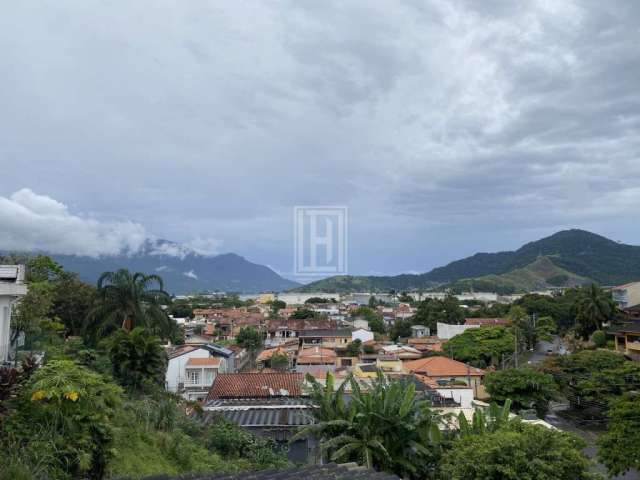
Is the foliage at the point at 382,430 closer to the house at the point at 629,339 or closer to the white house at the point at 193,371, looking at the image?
the white house at the point at 193,371

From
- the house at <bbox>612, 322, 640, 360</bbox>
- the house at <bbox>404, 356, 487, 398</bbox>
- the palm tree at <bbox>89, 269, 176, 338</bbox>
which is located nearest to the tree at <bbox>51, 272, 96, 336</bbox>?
the palm tree at <bbox>89, 269, 176, 338</bbox>

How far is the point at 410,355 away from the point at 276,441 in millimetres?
27669

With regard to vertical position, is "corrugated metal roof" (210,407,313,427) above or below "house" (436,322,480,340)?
above

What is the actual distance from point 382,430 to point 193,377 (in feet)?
71.3

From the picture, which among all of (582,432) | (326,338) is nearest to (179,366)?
(326,338)

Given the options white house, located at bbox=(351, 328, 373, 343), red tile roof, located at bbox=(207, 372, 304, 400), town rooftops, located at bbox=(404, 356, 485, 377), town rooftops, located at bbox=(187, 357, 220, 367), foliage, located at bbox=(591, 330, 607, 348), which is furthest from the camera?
white house, located at bbox=(351, 328, 373, 343)

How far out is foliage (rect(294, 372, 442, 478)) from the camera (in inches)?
377

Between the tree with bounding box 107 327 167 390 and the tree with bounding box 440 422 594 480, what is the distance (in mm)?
8079

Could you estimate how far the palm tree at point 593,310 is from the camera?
4331cm

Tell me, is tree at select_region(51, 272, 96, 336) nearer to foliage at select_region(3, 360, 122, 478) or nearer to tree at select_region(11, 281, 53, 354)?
tree at select_region(11, 281, 53, 354)

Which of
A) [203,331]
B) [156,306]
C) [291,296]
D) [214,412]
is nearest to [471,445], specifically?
[214,412]

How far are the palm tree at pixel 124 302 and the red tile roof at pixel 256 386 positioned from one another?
3.59 metres

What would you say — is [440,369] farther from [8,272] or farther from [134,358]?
[8,272]

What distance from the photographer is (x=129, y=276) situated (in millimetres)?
18875
